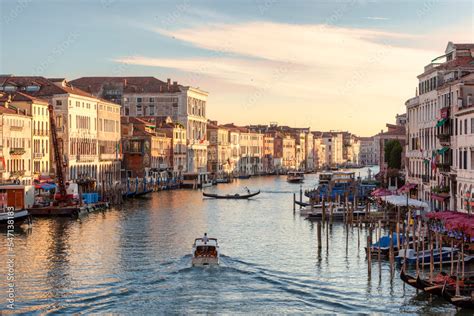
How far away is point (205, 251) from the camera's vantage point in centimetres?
2136

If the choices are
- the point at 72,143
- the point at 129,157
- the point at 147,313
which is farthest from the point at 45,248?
the point at 129,157

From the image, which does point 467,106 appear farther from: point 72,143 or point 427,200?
point 72,143

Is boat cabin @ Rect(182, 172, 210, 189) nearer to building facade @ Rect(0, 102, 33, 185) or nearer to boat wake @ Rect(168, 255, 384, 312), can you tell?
building facade @ Rect(0, 102, 33, 185)

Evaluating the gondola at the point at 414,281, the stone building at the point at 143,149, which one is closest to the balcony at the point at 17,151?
the stone building at the point at 143,149

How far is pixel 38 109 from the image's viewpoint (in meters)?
41.9

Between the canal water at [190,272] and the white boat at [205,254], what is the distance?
1.00 ft

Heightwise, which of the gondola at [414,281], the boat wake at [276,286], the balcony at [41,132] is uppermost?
the balcony at [41,132]

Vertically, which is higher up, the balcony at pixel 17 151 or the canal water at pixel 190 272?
the balcony at pixel 17 151

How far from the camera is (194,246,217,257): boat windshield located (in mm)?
21098

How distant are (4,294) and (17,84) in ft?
100

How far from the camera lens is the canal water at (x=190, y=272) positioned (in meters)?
16.8

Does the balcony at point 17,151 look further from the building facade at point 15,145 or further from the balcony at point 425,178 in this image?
the balcony at point 425,178

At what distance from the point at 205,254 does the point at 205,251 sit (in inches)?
9.4

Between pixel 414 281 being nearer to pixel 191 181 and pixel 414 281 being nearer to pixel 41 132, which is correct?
pixel 41 132
